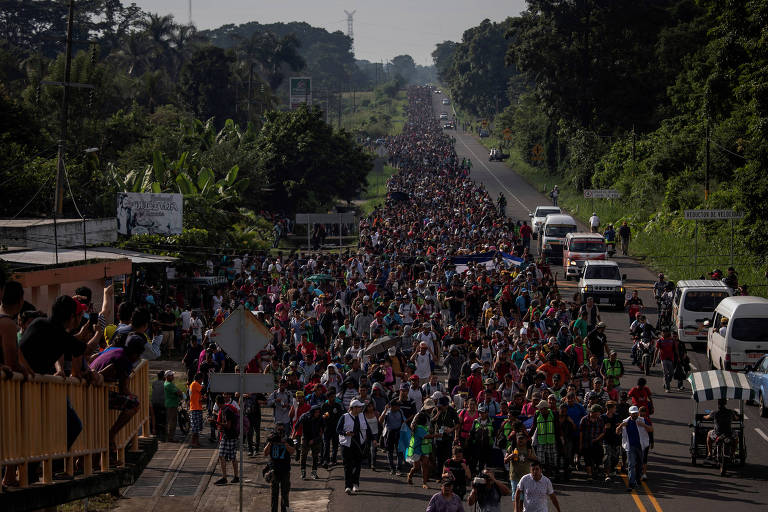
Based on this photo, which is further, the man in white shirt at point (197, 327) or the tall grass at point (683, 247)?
the tall grass at point (683, 247)

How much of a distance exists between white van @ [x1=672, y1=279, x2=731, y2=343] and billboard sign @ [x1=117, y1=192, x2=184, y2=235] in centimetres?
1779

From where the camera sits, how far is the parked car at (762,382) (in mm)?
20484

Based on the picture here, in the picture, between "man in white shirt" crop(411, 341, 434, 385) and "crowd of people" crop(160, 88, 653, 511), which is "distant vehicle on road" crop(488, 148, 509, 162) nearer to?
"crowd of people" crop(160, 88, 653, 511)

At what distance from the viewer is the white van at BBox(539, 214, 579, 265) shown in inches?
1737

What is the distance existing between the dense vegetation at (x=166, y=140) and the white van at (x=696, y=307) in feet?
57.6

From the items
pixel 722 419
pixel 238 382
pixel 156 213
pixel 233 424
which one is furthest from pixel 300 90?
pixel 238 382

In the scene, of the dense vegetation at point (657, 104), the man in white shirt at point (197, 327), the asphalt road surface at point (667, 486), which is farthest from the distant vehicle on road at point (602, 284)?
the man in white shirt at point (197, 327)

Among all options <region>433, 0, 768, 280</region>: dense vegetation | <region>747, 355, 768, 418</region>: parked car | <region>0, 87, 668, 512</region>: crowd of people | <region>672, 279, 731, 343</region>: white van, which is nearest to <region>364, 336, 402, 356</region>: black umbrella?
<region>0, 87, 668, 512</region>: crowd of people

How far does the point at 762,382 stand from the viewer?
67.8 ft

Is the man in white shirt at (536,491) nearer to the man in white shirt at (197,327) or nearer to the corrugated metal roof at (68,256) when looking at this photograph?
the man in white shirt at (197,327)

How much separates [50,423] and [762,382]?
51.4ft

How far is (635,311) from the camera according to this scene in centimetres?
2792

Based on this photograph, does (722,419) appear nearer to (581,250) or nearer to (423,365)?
(423,365)

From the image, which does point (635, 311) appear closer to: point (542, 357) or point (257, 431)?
point (542, 357)
